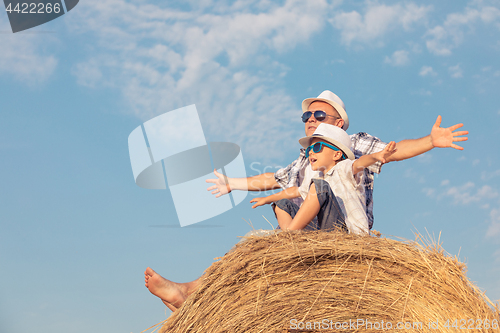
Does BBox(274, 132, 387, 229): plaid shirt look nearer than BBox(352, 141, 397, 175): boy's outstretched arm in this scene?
No

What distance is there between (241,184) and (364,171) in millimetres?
1606

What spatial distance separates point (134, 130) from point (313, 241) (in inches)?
108

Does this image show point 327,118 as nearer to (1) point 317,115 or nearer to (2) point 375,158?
(1) point 317,115

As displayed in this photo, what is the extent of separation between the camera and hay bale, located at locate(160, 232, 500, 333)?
2.40 metres

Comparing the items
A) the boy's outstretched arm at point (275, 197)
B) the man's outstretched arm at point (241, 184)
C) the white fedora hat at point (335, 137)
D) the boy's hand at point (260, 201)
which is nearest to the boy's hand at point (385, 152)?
the white fedora hat at point (335, 137)

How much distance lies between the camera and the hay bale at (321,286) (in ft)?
7.86

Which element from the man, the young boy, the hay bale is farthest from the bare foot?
the young boy

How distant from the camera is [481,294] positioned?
2.27m

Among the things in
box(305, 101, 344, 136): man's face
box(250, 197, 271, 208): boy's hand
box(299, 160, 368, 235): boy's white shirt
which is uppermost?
box(305, 101, 344, 136): man's face

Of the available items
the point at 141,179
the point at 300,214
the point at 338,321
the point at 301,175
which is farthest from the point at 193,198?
the point at 338,321

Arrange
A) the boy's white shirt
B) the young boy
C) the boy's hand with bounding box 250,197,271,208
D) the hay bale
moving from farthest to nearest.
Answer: the boy's hand with bounding box 250,197,271,208, the boy's white shirt, the young boy, the hay bale

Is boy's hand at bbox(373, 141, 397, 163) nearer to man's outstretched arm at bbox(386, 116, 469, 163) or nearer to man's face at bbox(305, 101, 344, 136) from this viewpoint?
man's outstretched arm at bbox(386, 116, 469, 163)

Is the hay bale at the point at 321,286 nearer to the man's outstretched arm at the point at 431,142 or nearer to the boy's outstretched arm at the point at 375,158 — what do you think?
the boy's outstretched arm at the point at 375,158

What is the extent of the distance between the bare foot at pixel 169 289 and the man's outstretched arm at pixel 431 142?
6.18 feet
